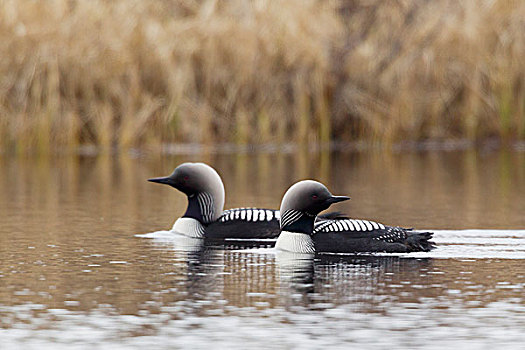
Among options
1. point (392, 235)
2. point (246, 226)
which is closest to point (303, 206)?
point (392, 235)

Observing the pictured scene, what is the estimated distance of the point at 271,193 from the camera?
41.1 ft

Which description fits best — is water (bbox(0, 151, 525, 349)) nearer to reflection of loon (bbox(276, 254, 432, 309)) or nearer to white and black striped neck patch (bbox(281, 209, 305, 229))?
reflection of loon (bbox(276, 254, 432, 309))

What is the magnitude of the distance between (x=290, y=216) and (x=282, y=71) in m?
11.1

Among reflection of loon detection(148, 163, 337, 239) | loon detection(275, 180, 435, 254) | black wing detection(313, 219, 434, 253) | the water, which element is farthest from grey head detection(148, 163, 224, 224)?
black wing detection(313, 219, 434, 253)

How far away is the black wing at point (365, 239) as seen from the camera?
7.91m

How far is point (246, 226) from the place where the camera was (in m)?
8.90

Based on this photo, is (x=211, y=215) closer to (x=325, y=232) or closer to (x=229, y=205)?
(x=325, y=232)

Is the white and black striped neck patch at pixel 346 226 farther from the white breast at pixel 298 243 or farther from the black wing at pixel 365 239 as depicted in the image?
the white breast at pixel 298 243

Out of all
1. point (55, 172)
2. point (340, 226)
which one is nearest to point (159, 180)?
point (340, 226)

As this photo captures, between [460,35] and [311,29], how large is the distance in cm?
219

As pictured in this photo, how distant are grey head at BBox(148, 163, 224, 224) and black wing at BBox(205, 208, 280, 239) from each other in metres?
0.14

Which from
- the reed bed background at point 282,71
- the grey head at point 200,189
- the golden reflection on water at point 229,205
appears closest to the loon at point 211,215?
the grey head at point 200,189

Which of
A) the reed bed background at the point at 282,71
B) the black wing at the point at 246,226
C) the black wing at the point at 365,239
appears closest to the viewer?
the black wing at the point at 365,239

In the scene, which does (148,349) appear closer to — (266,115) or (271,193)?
(271,193)
